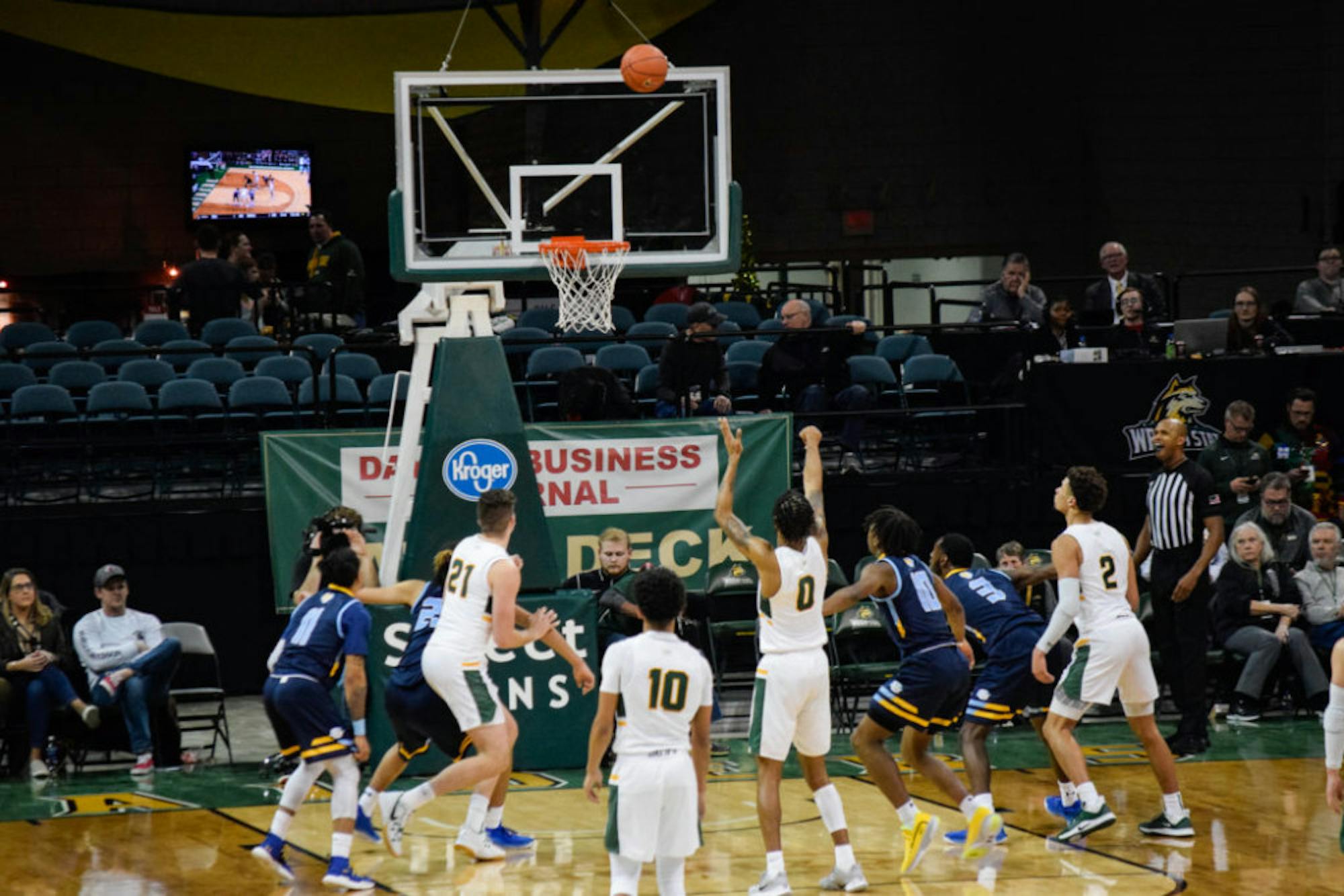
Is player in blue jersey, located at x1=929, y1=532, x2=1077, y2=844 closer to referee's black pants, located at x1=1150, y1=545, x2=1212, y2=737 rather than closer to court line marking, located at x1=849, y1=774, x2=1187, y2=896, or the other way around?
court line marking, located at x1=849, y1=774, x2=1187, y2=896

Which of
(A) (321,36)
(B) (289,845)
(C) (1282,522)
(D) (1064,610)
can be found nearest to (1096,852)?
(D) (1064,610)

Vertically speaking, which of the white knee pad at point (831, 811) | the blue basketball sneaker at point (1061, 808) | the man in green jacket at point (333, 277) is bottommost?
the blue basketball sneaker at point (1061, 808)

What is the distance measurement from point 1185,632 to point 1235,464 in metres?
2.29

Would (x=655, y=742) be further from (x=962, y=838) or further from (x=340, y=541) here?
(x=962, y=838)

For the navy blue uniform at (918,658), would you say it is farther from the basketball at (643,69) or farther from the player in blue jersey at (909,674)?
the basketball at (643,69)

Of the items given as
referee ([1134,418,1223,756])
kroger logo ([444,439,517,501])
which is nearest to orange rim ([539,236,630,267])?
kroger logo ([444,439,517,501])

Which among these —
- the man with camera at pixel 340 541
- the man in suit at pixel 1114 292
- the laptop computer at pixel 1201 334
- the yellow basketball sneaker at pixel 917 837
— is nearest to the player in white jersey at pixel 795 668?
the yellow basketball sneaker at pixel 917 837

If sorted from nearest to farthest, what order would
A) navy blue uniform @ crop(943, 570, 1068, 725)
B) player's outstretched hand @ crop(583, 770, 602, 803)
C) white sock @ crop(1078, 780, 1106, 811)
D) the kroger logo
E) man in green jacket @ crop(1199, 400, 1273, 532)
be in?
1. player's outstretched hand @ crop(583, 770, 602, 803)
2. white sock @ crop(1078, 780, 1106, 811)
3. navy blue uniform @ crop(943, 570, 1068, 725)
4. the kroger logo
5. man in green jacket @ crop(1199, 400, 1273, 532)

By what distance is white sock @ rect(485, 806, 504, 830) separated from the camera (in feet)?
31.7

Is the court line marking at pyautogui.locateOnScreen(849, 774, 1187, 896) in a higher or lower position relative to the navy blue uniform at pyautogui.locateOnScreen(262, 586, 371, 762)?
lower

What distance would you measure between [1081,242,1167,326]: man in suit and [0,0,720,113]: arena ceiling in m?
7.24

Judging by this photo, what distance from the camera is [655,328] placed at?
16.5 m

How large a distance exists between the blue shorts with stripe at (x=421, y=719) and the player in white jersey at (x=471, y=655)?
0.31ft

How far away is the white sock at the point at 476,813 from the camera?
9336 millimetres
